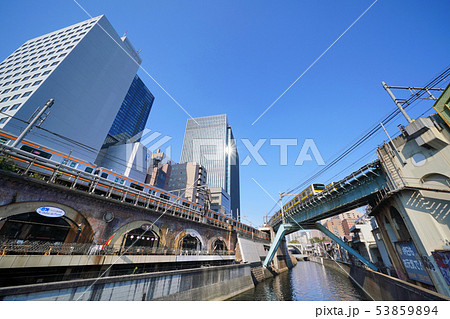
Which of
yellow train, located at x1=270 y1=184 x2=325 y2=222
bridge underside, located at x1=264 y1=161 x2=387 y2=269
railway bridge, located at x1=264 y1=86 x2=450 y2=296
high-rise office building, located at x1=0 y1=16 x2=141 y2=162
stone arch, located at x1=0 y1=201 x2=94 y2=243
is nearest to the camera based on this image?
railway bridge, located at x1=264 y1=86 x2=450 y2=296

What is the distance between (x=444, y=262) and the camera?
992 centimetres

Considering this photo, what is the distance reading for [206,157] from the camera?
104500mm

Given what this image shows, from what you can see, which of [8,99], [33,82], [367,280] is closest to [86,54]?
[33,82]

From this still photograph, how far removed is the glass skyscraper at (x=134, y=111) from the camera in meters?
90.3

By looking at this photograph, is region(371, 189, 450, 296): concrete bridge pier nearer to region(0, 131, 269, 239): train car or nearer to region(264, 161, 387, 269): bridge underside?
region(264, 161, 387, 269): bridge underside

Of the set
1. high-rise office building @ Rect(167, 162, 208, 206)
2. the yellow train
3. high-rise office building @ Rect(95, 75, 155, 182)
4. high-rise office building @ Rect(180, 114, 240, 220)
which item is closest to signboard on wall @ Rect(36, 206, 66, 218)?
the yellow train

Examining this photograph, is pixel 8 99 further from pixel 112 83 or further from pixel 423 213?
pixel 423 213

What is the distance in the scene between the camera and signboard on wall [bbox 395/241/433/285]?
11800 millimetres

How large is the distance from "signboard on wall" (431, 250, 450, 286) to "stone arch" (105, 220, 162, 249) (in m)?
23.6

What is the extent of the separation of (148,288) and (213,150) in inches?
3770

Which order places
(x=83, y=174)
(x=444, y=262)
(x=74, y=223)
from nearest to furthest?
(x=444, y=262) → (x=74, y=223) → (x=83, y=174)

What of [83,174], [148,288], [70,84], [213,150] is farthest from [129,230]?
[213,150]

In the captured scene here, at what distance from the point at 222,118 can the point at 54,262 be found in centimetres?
11332

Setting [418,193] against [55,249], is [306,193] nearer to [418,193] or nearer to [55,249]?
[418,193]
